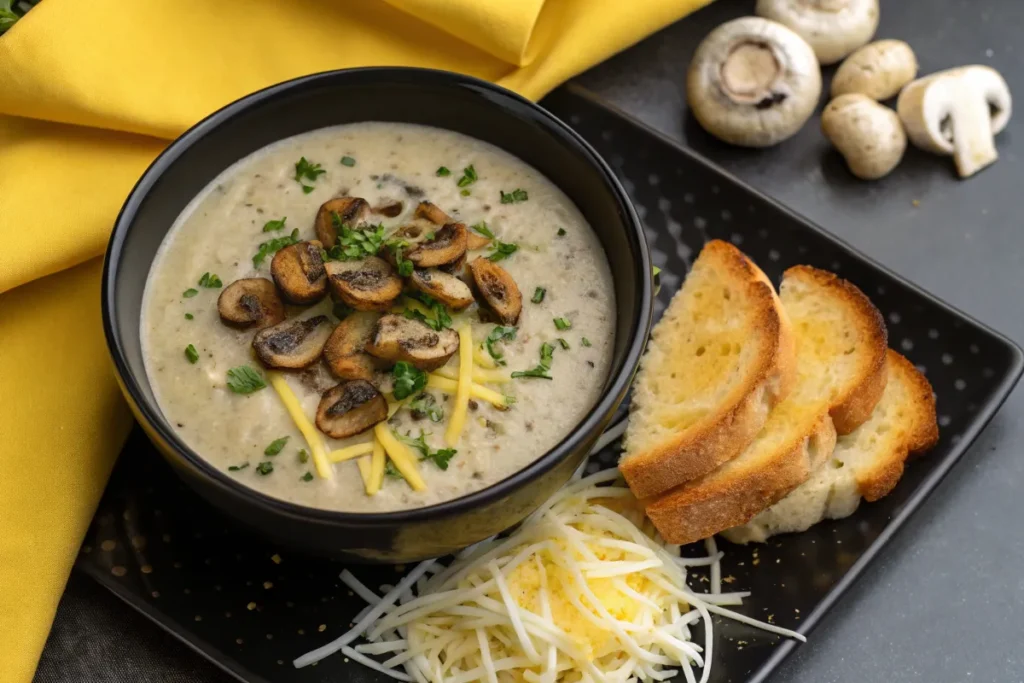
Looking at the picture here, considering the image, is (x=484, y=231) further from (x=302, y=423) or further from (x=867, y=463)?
(x=867, y=463)

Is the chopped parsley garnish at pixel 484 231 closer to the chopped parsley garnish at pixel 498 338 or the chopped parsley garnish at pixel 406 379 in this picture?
the chopped parsley garnish at pixel 498 338

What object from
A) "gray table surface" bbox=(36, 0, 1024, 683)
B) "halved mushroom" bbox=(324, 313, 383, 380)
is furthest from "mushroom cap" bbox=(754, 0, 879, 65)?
"halved mushroom" bbox=(324, 313, 383, 380)

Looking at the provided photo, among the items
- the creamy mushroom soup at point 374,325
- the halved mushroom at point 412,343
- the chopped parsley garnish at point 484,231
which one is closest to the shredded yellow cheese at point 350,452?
the creamy mushroom soup at point 374,325

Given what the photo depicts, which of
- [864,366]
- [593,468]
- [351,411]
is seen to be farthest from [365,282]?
[864,366]

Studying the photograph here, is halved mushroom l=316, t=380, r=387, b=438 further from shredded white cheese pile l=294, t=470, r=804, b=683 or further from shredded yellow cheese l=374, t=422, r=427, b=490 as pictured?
shredded white cheese pile l=294, t=470, r=804, b=683

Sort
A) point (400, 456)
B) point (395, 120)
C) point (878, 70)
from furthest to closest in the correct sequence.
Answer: point (878, 70)
point (395, 120)
point (400, 456)
